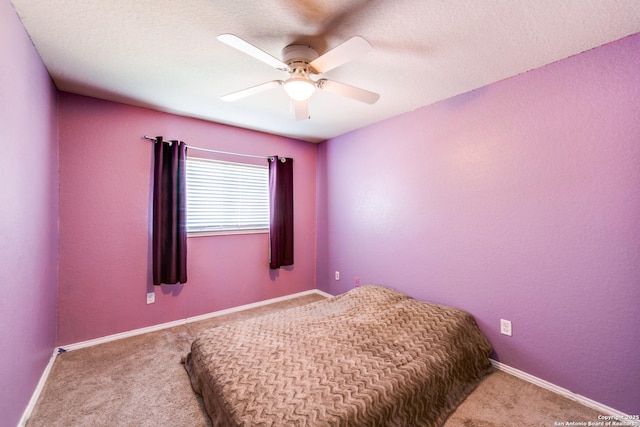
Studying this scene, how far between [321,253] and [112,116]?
117 inches

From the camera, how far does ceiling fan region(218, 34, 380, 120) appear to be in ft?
4.63

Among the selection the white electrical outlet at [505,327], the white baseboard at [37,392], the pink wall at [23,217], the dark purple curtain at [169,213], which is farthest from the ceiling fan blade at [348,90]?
the white baseboard at [37,392]

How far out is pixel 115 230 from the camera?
A: 8.79 feet

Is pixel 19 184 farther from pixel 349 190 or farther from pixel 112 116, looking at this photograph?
pixel 349 190

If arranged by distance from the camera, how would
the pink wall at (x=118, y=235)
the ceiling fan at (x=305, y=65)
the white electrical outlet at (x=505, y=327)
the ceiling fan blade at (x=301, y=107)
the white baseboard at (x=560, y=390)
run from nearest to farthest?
1. the ceiling fan at (x=305, y=65)
2. the white baseboard at (x=560, y=390)
3. the ceiling fan blade at (x=301, y=107)
4. the white electrical outlet at (x=505, y=327)
5. the pink wall at (x=118, y=235)

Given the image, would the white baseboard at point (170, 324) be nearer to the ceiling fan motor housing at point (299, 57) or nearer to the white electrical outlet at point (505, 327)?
the white electrical outlet at point (505, 327)

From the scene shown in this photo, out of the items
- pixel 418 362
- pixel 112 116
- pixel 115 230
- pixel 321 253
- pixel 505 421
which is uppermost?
pixel 112 116

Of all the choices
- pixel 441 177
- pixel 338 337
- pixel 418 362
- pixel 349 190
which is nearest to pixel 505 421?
pixel 418 362

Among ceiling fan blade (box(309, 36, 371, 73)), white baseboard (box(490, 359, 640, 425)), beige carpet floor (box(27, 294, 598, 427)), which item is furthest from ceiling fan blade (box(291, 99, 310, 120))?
white baseboard (box(490, 359, 640, 425))

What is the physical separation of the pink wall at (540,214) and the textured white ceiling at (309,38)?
10.5 inches

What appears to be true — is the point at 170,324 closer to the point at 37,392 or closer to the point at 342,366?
the point at 37,392

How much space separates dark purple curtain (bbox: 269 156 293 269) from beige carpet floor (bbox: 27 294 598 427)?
1.65 metres

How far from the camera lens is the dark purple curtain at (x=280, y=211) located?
365 centimetres

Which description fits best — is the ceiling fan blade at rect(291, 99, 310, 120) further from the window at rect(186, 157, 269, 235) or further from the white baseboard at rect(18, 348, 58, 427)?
the white baseboard at rect(18, 348, 58, 427)
